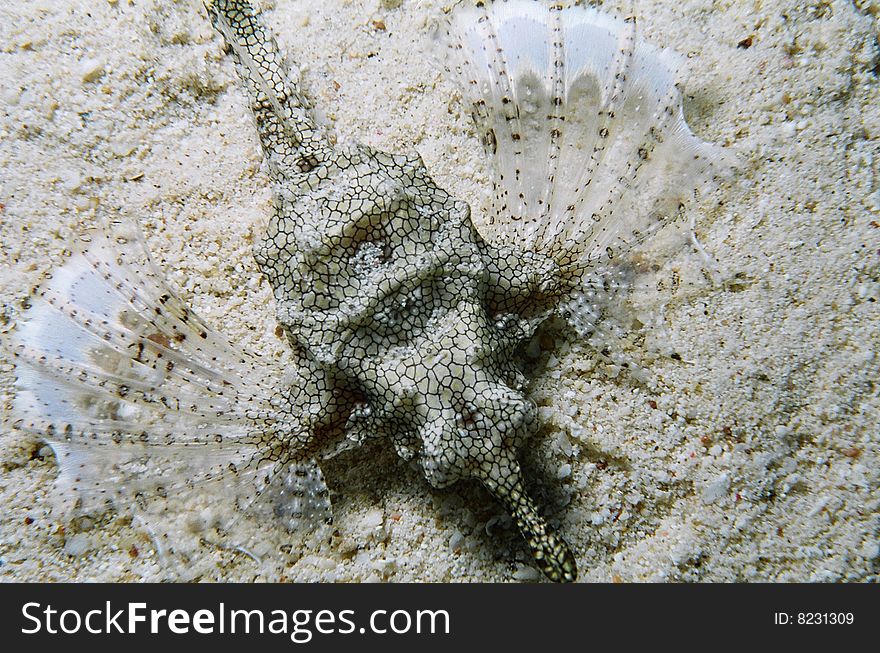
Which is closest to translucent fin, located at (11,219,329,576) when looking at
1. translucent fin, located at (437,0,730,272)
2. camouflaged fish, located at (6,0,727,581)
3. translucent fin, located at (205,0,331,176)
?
camouflaged fish, located at (6,0,727,581)

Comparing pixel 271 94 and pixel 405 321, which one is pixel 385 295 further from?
pixel 271 94

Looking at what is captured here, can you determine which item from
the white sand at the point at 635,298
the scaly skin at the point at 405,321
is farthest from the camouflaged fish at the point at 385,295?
the white sand at the point at 635,298

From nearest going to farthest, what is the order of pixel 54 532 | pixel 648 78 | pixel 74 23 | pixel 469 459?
pixel 469 459 < pixel 54 532 < pixel 648 78 < pixel 74 23

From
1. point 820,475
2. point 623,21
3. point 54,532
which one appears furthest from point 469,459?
point 623,21

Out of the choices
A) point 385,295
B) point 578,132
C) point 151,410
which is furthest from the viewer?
point 578,132

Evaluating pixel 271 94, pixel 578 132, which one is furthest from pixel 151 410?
pixel 578 132
